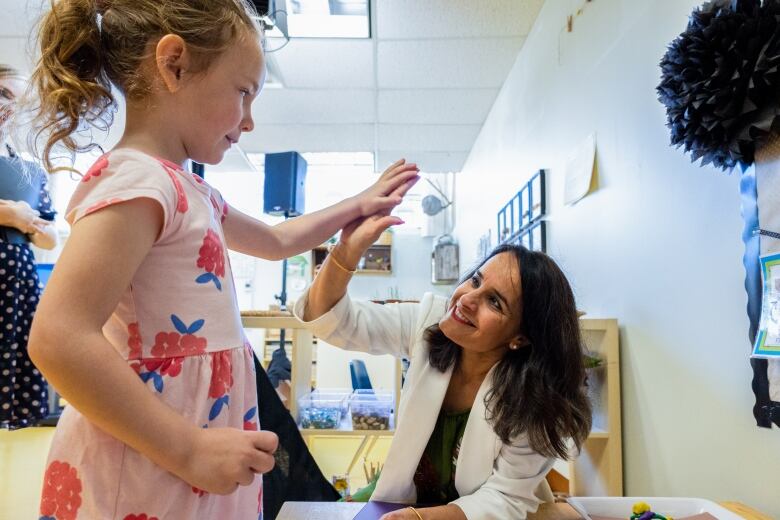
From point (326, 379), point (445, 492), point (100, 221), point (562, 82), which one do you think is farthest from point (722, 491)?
point (326, 379)

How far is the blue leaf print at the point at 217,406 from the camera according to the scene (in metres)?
0.52

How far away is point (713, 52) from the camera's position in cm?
86

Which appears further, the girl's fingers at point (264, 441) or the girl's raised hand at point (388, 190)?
the girl's raised hand at point (388, 190)

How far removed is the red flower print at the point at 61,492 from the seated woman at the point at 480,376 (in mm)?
507

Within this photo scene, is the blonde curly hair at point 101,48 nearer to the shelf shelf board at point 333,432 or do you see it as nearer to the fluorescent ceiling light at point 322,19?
the shelf shelf board at point 333,432

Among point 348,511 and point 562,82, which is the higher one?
point 562,82

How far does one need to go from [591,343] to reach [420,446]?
0.81 metres

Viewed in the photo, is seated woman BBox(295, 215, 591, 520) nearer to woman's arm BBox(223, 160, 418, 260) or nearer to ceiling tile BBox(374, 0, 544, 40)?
woman's arm BBox(223, 160, 418, 260)

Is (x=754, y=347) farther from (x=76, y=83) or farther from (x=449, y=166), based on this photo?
(x=449, y=166)

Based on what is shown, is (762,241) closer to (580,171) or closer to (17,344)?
(580,171)

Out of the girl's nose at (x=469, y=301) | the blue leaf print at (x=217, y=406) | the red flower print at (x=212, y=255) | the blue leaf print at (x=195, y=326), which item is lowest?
the blue leaf print at (x=217, y=406)

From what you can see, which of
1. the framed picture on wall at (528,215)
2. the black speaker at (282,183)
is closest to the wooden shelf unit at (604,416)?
the framed picture on wall at (528,215)

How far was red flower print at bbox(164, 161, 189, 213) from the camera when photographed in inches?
19.9

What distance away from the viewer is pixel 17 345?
1616 mm
